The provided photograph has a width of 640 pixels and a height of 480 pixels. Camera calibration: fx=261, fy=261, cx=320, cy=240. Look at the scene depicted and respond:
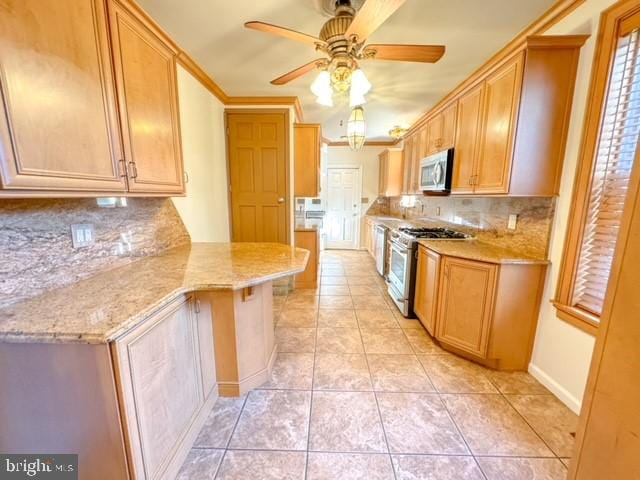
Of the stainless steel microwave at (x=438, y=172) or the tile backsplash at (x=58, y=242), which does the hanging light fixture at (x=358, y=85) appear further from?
the tile backsplash at (x=58, y=242)

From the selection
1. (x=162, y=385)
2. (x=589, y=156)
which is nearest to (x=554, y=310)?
(x=589, y=156)

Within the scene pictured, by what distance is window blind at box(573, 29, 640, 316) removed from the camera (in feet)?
4.58

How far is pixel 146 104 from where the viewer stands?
55.9 inches

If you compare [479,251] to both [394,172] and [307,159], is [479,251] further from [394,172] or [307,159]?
[394,172]

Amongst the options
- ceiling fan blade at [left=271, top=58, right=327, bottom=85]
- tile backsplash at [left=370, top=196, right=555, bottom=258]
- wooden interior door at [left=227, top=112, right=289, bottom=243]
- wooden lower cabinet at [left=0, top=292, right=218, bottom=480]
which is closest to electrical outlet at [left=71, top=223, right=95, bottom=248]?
wooden lower cabinet at [left=0, top=292, right=218, bottom=480]

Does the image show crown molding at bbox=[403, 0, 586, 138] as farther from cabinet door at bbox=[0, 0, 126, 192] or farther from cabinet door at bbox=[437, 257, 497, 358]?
cabinet door at bbox=[0, 0, 126, 192]

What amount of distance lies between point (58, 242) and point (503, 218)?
3114 mm

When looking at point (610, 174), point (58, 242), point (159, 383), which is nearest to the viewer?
point (159, 383)

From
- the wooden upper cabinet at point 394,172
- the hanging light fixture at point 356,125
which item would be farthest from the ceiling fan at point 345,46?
the wooden upper cabinet at point 394,172

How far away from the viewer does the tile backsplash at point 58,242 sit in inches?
42.4

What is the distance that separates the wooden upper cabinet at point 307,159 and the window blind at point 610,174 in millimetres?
2671

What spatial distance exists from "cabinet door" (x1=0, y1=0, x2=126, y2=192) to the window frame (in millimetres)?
2553

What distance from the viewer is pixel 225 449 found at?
142 cm

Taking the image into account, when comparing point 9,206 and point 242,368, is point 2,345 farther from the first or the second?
point 242,368
